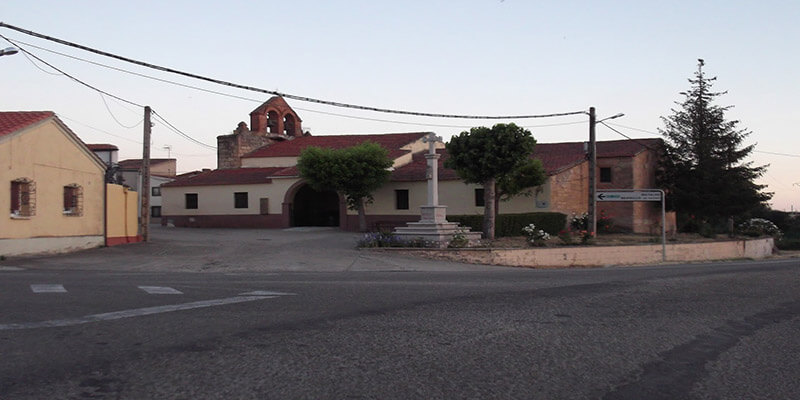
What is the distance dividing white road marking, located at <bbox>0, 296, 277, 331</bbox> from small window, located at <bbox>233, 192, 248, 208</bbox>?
31961mm

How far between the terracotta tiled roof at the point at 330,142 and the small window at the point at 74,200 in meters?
21.7

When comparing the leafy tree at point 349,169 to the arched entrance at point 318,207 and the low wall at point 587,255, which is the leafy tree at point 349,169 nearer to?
the arched entrance at point 318,207

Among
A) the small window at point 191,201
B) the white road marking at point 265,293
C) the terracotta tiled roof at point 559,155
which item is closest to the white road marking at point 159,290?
the white road marking at point 265,293

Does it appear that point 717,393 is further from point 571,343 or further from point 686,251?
point 686,251

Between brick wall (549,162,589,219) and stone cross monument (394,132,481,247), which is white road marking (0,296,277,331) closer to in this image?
stone cross monument (394,132,481,247)

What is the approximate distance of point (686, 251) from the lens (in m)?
30.8

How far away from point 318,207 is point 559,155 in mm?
14838

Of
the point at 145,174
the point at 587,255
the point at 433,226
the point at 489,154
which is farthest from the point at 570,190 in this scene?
the point at 145,174

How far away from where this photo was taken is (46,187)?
21.8 meters

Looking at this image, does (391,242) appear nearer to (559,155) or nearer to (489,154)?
(489,154)

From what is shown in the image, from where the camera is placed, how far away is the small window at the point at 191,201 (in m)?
42.9

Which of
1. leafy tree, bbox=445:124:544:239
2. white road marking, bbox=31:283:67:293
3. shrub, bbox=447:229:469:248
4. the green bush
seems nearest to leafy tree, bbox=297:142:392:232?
leafy tree, bbox=445:124:544:239

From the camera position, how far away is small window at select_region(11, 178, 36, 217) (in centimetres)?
2077

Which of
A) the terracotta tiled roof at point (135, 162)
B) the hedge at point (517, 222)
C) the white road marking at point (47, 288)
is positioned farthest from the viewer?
the terracotta tiled roof at point (135, 162)
